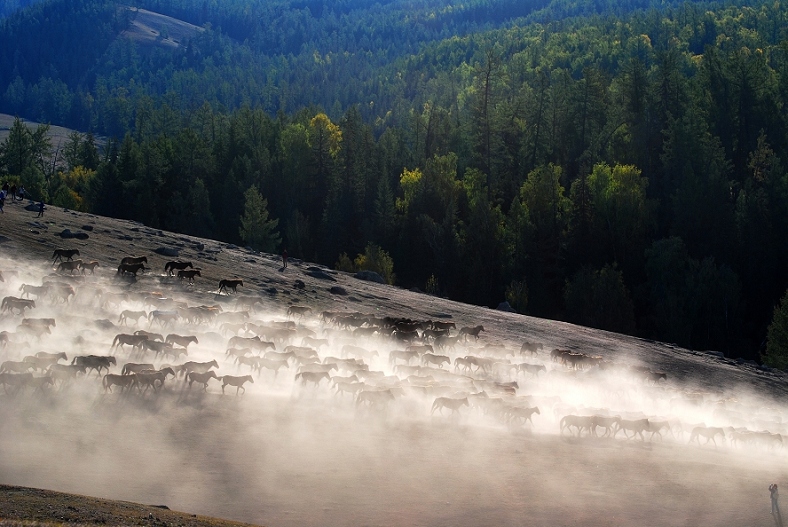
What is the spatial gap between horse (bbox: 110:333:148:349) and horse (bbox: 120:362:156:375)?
2.73 metres

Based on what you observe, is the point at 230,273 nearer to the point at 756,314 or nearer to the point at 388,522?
the point at 388,522

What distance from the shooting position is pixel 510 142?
109875 mm

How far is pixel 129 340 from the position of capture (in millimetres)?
33500

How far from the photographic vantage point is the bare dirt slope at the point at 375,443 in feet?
75.3

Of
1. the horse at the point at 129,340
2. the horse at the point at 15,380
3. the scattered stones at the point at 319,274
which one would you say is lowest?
the scattered stones at the point at 319,274

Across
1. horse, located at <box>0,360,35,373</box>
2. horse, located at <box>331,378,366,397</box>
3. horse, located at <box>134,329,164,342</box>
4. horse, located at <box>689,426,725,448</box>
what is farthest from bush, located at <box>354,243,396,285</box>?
horse, located at <box>0,360,35,373</box>

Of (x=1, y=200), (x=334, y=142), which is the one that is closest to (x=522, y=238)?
(x=334, y=142)

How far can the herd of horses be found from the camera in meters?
31.1

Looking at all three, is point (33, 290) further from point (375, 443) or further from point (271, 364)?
point (375, 443)

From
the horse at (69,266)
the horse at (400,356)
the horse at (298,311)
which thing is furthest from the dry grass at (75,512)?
the horse at (69,266)

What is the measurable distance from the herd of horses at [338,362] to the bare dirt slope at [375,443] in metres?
0.18

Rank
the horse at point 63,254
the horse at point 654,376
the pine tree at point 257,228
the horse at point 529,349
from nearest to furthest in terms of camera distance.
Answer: the horse at point 654,376 < the horse at point 529,349 < the horse at point 63,254 < the pine tree at point 257,228

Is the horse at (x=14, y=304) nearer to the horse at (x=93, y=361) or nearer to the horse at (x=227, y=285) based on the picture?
the horse at (x=93, y=361)

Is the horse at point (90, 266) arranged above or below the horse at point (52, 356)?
below
